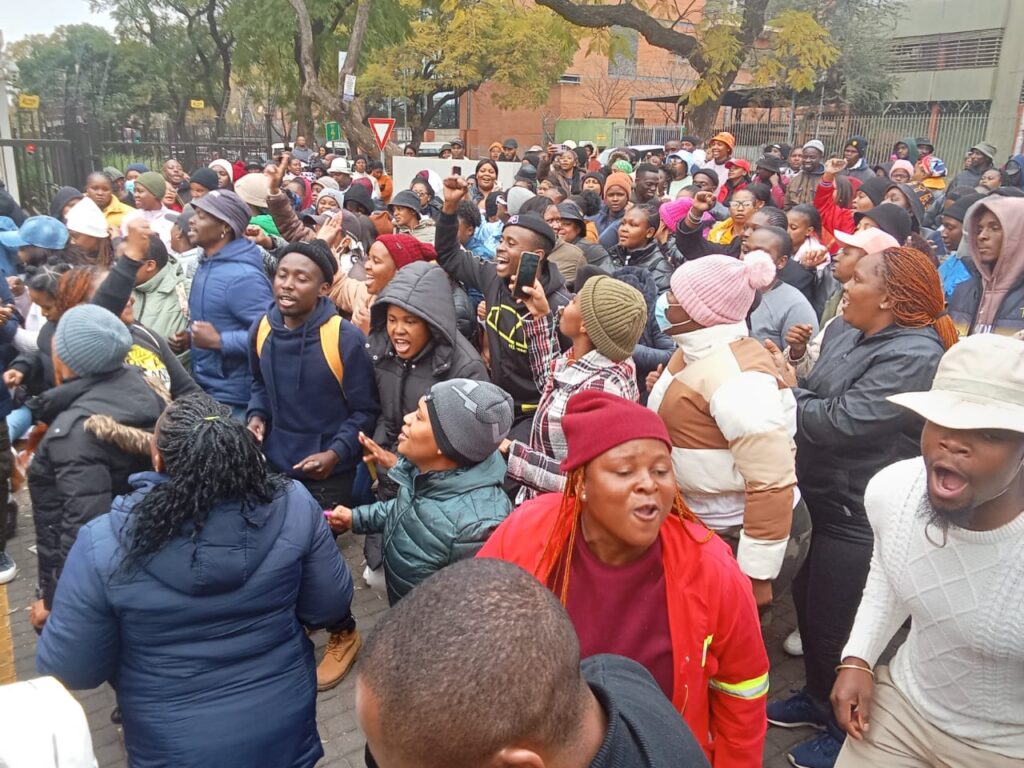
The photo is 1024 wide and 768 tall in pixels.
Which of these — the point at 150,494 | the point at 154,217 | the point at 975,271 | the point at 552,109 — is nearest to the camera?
the point at 150,494

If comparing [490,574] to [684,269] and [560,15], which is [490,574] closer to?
[684,269]

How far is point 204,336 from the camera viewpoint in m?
4.58

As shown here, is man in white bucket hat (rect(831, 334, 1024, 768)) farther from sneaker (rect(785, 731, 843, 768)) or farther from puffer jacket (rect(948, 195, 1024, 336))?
puffer jacket (rect(948, 195, 1024, 336))

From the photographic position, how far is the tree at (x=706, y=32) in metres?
16.9

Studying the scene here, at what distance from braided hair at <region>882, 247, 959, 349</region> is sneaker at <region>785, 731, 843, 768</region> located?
185 centimetres

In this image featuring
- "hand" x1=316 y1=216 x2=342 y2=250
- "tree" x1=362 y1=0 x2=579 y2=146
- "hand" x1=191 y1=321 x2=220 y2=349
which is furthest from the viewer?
"tree" x1=362 y1=0 x2=579 y2=146

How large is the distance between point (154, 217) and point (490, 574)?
7714mm

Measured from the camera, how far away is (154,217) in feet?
26.0

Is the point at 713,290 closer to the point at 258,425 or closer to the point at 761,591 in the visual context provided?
the point at 761,591

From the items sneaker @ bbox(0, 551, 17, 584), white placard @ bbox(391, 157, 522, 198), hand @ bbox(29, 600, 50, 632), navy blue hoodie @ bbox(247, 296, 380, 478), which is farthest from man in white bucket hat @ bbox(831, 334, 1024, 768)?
white placard @ bbox(391, 157, 522, 198)

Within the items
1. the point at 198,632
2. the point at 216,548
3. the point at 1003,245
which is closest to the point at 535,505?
the point at 216,548

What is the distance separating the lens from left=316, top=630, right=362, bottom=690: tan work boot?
3.92 metres

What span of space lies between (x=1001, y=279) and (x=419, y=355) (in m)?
3.43

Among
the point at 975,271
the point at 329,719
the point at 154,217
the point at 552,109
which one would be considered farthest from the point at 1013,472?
the point at 552,109
